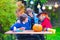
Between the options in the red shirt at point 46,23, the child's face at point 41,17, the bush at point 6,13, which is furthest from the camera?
the bush at point 6,13

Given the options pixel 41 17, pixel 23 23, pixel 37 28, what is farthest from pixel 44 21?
pixel 23 23

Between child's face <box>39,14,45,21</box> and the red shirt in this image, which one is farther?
child's face <box>39,14,45,21</box>

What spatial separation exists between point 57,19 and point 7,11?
244 inches

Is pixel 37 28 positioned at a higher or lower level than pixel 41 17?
lower

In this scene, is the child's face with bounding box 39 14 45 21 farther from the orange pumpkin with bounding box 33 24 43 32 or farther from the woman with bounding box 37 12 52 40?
the orange pumpkin with bounding box 33 24 43 32

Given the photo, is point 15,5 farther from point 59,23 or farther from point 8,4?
point 59,23

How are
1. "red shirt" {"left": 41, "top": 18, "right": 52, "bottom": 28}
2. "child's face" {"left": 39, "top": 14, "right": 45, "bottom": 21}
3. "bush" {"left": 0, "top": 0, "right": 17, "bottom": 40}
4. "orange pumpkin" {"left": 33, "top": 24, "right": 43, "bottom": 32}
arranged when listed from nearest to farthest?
"orange pumpkin" {"left": 33, "top": 24, "right": 43, "bottom": 32}, "red shirt" {"left": 41, "top": 18, "right": 52, "bottom": 28}, "child's face" {"left": 39, "top": 14, "right": 45, "bottom": 21}, "bush" {"left": 0, "top": 0, "right": 17, "bottom": 40}

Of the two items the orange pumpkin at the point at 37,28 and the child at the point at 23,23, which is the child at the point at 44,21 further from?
the child at the point at 23,23

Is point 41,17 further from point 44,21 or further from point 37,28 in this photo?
point 37,28

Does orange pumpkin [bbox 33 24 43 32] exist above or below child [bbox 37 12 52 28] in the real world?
below

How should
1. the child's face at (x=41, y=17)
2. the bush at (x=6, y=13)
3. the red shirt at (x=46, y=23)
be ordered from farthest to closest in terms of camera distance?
the bush at (x=6, y=13) < the child's face at (x=41, y=17) < the red shirt at (x=46, y=23)

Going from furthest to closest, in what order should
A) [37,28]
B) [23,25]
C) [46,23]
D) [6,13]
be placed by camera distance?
[6,13]
[23,25]
[46,23]
[37,28]

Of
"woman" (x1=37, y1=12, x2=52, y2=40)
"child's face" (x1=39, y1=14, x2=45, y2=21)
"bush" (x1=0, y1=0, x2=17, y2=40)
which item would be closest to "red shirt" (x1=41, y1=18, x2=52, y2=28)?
"woman" (x1=37, y1=12, x2=52, y2=40)

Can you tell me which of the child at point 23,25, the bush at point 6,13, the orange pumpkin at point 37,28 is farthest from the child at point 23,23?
the bush at point 6,13
